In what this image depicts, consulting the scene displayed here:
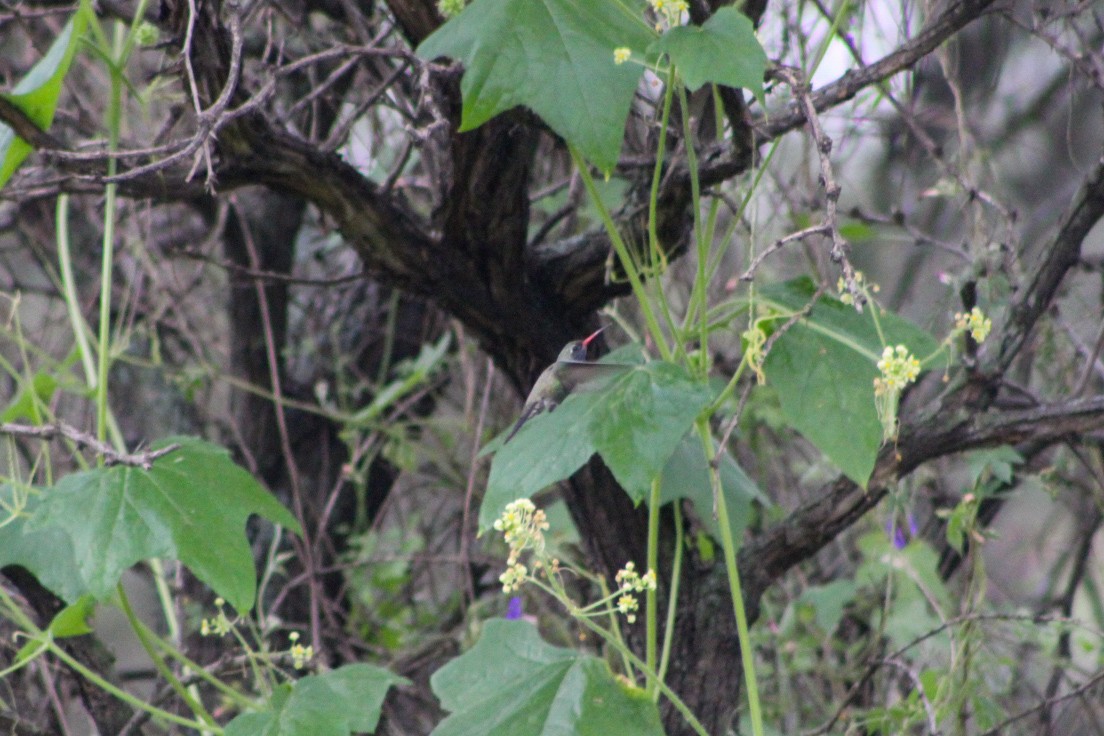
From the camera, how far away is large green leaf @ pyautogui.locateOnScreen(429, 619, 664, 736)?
3.50 feet

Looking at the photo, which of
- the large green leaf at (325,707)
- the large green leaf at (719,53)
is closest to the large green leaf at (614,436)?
the large green leaf at (719,53)

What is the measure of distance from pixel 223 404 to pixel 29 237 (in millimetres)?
609

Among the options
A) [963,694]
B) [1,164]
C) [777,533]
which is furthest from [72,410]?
[963,694]

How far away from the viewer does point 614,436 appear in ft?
3.24

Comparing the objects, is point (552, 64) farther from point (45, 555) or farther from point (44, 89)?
point (45, 555)

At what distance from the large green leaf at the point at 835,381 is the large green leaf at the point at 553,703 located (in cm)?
31

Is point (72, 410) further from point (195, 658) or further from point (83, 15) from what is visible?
point (83, 15)

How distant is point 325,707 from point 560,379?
476 millimetres

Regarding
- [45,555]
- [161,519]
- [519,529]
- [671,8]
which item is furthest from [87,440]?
[671,8]

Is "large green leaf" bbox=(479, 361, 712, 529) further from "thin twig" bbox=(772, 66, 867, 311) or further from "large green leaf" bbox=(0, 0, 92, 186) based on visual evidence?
"large green leaf" bbox=(0, 0, 92, 186)

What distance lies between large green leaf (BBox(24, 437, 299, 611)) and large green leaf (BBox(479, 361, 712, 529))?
34cm

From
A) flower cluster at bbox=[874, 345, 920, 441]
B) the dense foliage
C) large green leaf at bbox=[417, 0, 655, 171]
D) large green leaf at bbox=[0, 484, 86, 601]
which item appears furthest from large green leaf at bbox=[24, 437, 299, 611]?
flower cluster at bbox=[874, 345, 920, 441]

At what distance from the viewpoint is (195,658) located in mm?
2262

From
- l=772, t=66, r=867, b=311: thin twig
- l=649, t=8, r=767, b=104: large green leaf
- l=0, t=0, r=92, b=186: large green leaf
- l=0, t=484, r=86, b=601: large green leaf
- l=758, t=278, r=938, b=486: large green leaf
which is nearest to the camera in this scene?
l=772, t=66, r=867, b=311: thin twig
